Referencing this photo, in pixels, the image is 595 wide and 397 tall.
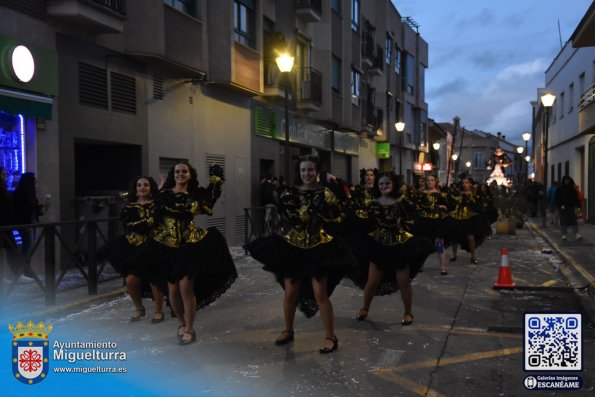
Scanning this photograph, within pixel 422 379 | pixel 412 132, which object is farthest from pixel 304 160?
pixel 412 132

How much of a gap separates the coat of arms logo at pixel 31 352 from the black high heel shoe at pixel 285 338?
2.23 metres

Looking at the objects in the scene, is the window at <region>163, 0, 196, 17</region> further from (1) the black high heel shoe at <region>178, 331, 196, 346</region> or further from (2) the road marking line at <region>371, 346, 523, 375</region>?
(2) the road marking line at <region>371, 346, 523, 375</region>

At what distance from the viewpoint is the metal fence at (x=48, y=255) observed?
720cm

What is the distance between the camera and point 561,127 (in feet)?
94.4

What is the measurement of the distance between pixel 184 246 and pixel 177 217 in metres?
0.29

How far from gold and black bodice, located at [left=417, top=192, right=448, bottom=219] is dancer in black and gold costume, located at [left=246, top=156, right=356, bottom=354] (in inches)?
185

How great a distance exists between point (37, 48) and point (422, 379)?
27.2 ft

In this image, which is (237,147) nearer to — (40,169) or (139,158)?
(139,158)

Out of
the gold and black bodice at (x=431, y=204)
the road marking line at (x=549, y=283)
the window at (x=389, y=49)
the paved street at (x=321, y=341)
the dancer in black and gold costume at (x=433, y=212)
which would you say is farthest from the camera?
the window at (x=389, y=49)

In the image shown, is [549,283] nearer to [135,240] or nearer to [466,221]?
[466,221]

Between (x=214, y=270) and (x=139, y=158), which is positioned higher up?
(x=139, y=158)

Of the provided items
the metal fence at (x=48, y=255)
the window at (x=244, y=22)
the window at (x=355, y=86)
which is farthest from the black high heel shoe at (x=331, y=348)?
the window at (x=355, y=86)

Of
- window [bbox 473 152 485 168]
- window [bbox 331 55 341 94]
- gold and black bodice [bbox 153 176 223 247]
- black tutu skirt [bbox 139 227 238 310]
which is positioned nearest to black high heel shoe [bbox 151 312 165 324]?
black tutu skirt [bbox 139 227 238 310]

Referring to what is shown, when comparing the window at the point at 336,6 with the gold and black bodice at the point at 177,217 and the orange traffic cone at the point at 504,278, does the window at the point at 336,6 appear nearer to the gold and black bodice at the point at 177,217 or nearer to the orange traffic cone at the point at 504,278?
the orange traffic cone at the point at 504,278
